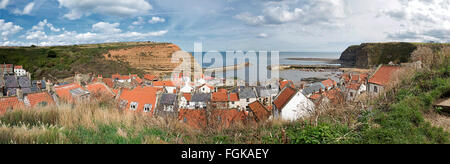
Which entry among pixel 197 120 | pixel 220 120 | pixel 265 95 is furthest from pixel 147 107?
pixel 265 95

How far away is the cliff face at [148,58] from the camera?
327 feet

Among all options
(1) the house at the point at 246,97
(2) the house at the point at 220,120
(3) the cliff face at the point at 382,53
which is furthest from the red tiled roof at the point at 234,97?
(3) the cliff face at the point at 382,53

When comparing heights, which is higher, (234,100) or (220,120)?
(220,120)

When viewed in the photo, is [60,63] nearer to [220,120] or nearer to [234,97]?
[234,97]

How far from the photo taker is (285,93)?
24766 millimetres

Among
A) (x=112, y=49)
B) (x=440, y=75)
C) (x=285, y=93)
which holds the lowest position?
(x=285, y=93)

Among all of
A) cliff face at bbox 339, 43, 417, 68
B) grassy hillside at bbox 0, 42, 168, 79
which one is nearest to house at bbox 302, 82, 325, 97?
grassy hillside at bbox 0, 42, 168, 79

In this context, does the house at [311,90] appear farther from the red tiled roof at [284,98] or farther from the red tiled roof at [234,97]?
the red tiled roof at [284,98]

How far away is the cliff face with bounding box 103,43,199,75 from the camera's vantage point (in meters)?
99.8

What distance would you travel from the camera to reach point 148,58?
108625 mm

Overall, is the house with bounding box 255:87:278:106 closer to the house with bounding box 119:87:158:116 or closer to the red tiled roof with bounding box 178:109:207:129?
the house with bounding box 119:87:158:116
